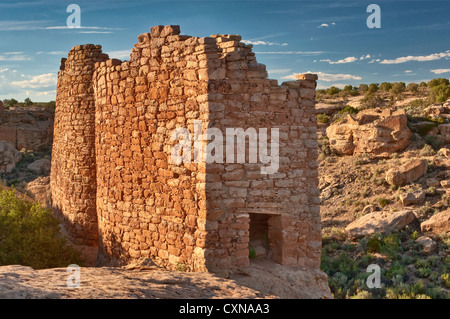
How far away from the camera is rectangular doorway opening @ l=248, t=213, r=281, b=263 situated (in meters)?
6.77

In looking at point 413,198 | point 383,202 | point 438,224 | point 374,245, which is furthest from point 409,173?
point 374,245

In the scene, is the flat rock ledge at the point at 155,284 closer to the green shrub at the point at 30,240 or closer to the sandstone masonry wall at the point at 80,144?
the green shrub at the point at 30,240

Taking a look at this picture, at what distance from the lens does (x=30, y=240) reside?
327 inches

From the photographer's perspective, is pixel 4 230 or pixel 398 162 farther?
pixel 398 162

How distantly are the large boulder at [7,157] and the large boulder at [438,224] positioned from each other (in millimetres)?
24203

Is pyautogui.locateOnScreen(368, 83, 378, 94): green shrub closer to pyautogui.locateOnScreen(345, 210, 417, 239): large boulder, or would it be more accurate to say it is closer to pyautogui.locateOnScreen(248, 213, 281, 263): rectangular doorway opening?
pyautogui.locateOnScreen(345, 210, 417, 239): large boulder

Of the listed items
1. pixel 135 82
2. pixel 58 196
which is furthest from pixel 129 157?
pixel 58 196

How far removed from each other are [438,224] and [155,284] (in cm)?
1264

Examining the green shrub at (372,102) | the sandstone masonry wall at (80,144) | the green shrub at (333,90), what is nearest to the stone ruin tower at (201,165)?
the sandstone masonry wall at (80,144)

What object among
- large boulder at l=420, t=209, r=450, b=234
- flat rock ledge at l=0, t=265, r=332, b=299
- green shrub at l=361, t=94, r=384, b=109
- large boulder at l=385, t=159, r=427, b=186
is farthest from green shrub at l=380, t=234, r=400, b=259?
green shrub at l=361, t=94, r=384, b=109

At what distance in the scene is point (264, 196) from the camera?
645cm
